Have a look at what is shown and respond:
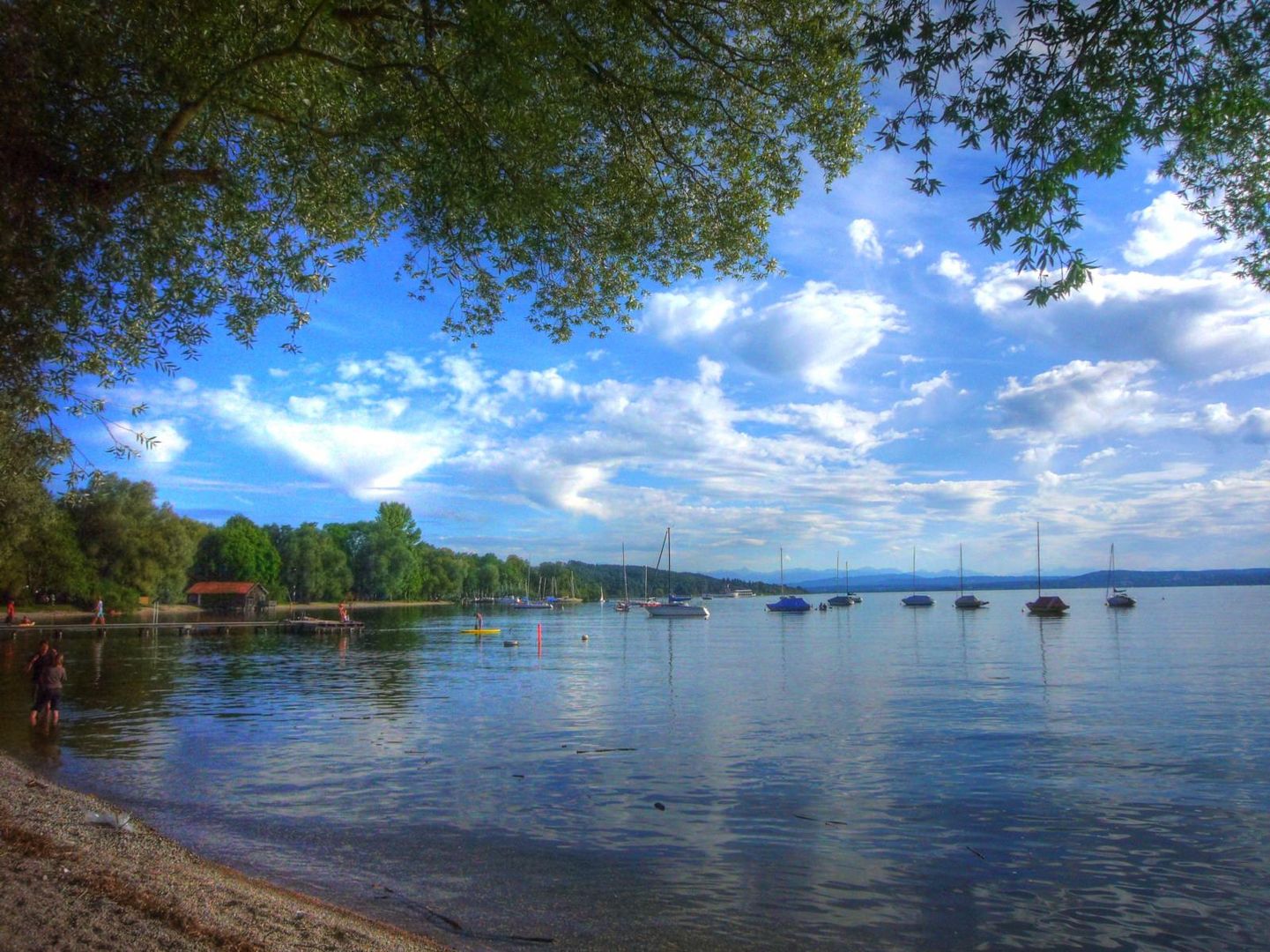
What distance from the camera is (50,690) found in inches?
878

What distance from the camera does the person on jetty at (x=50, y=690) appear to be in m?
22.1

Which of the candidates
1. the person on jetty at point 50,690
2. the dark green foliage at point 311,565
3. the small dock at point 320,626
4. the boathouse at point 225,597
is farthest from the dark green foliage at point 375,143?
the dark green foliage at point 311,565

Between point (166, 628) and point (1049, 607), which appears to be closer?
point (166, 628)

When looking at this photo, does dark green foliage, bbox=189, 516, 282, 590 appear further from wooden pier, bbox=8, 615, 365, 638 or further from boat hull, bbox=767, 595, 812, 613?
boat hull, bbox=767, 595, 812, 613

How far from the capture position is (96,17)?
24.7 feet

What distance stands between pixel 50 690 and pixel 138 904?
62.5 ft

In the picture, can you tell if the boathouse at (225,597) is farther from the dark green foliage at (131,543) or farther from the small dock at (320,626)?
the small dock at (320,626)

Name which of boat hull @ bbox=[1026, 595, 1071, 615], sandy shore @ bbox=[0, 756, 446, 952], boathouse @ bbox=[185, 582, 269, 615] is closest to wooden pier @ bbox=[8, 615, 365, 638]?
boathouse @ bbox=[185, 582, 269, 615]

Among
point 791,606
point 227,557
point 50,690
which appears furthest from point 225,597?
point 50,690

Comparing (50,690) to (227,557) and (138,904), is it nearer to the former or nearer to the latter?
(138,904)

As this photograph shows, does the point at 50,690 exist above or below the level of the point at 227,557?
below

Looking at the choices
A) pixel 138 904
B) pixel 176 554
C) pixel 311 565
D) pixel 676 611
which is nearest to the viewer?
pixel 138 904

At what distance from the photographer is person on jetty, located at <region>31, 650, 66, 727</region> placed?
22125 mm

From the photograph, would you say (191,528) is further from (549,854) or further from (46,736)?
(549,854)
